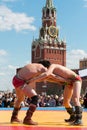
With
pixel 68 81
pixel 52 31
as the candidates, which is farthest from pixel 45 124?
pixel 52 31

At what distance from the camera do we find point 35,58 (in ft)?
438

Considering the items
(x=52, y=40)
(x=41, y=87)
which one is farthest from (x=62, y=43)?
(x=41, y=87)

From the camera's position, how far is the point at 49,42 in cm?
12950

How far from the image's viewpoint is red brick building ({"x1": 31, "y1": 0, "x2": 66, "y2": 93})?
423 feet

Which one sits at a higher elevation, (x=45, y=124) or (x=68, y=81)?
(x=68, y=81)

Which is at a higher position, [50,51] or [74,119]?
[50,51]

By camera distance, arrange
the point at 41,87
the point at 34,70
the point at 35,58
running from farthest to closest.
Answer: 1. the point at 35,58
2. the point at 41,87
3. the point at 34,70

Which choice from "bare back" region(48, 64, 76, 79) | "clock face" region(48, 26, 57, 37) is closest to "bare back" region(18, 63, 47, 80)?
"bare back" region(48, 64, 76, 79)

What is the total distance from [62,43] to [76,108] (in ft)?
412

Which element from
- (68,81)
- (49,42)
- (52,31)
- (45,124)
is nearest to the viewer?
(45,124)

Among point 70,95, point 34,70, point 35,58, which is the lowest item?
point 70,95

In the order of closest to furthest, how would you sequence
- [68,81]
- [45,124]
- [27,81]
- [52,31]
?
[45,124] → [27,81] → [68,81] → [52,31]

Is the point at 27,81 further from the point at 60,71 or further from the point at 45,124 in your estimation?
the point at 45,124

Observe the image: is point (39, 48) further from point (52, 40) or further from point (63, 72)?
point (63, 72)
